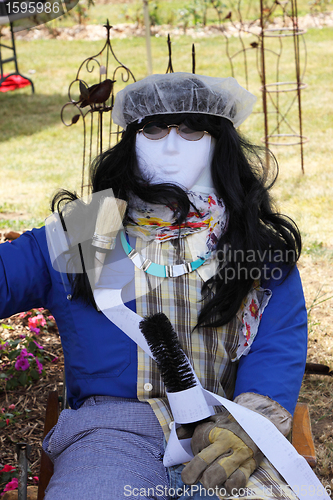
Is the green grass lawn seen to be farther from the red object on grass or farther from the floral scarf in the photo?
the floral scarf

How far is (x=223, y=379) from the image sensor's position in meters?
1.55

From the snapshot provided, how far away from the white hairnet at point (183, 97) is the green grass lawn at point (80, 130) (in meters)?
2.49

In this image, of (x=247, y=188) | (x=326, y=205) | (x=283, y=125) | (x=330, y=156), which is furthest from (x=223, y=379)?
(x=283, y=125)

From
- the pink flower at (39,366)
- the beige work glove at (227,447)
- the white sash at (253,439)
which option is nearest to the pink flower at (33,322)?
the pink flower at (39,366)

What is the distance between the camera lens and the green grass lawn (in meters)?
4.82

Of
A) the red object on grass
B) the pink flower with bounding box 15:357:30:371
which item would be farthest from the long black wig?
the red object on grass

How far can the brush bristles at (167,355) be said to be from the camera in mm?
1325

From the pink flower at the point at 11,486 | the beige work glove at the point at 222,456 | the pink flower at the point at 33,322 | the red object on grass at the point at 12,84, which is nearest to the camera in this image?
the beige work glove at the point at 222,456

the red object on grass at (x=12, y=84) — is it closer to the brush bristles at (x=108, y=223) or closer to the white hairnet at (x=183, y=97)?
the white hairnet at (x=183, y=97)

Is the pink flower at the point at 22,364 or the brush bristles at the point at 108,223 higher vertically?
the brush bristles at the point at 108,223

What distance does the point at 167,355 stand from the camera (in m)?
1.33

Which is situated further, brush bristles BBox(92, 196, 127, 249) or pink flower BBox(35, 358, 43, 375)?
pink flower BBox(35, 358, 43, 375)

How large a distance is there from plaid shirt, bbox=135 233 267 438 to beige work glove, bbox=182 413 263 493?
194mm

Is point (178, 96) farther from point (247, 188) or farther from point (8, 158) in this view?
point (8, 158)
